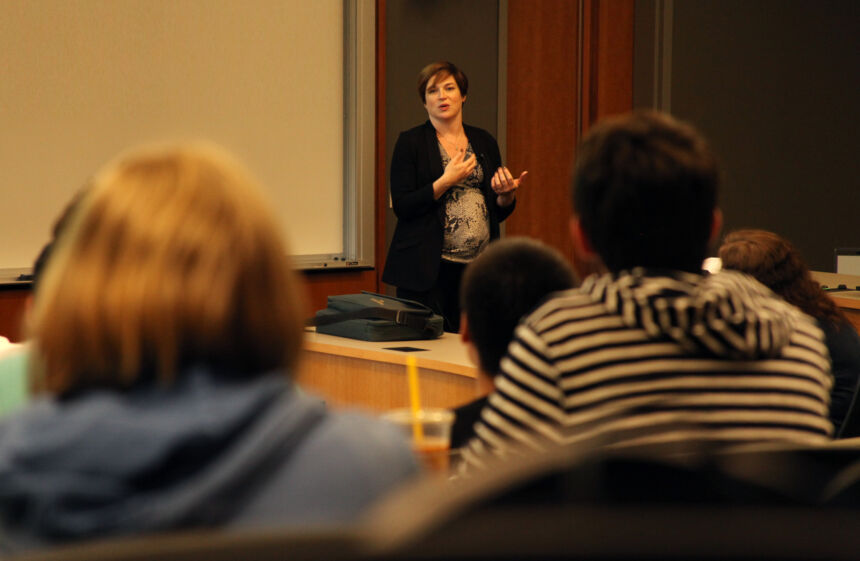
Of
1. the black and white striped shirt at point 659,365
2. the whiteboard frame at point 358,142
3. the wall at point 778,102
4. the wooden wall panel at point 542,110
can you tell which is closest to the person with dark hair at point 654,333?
the black and white striped shirt at point 659,365

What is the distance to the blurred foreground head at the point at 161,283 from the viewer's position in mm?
755

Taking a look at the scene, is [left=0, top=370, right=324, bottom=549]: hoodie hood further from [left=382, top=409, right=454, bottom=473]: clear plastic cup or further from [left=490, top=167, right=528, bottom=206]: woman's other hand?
[left=490, top=167, right=528, bottom=206]: woman's other hand

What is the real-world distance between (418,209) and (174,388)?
10.7 feet

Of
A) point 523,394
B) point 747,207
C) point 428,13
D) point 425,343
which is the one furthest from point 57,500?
point 747,207

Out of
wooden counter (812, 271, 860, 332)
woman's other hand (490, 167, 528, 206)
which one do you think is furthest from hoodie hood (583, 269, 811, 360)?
woman's other hand (490, 167, 528, 206)

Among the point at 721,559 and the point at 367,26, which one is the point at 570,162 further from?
the point at 721,559

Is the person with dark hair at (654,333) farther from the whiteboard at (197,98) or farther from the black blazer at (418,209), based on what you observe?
the whiteboard at (197,98)

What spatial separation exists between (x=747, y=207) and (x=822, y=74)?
130 centimetres

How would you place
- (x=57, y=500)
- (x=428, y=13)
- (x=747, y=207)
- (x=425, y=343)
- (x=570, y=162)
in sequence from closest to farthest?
(x=57, y=500) < (x=425, y=343) < (x=428, y=13) < (x=570, y=162) < (x=747, y=207)

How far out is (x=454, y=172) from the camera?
12.9ft

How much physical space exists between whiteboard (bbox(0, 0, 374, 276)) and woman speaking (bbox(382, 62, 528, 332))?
0.97m

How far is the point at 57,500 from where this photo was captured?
684 millimetres

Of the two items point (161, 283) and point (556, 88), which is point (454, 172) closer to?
point (556, 88)

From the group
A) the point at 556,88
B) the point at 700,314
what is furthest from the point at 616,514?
the point at 556,88
